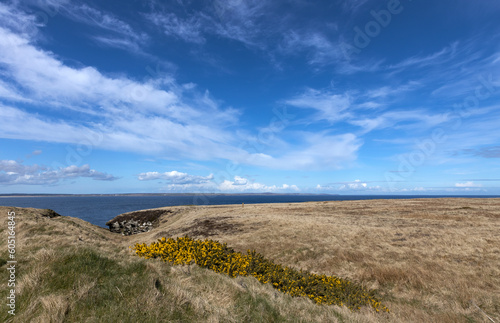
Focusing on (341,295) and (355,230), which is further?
(355,230)

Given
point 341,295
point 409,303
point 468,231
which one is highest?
point 468,231

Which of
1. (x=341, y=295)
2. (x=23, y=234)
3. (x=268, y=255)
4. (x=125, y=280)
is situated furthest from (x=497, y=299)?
(x=23, y=234)

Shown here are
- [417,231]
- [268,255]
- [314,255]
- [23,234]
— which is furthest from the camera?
[417,231]

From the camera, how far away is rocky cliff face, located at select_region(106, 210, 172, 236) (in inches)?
1988

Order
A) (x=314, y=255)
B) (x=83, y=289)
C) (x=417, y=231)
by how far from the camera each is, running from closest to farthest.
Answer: (x=83, y=289), (x=314, y=255), (x=417, y=231)

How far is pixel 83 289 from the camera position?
5.22 m

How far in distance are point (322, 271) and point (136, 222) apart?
167 feet

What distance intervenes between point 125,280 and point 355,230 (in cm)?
1988

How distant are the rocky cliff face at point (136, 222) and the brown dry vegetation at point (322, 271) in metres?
29.7

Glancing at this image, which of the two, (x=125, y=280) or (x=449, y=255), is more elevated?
(x=125, y=280)

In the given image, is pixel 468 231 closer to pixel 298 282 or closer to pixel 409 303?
pixel 409 303

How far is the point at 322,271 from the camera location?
1445 centimetres

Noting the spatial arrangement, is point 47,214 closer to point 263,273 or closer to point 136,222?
point 136,222

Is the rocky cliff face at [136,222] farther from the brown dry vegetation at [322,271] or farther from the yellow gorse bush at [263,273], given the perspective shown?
the yellow gorse bush at [263,273]
